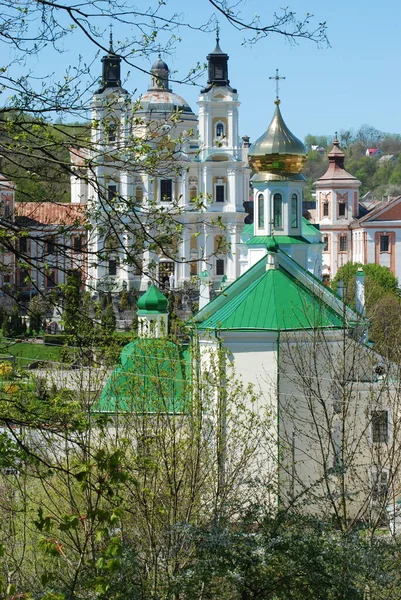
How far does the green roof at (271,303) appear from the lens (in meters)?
16.0

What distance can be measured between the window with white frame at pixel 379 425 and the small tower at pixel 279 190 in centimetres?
692

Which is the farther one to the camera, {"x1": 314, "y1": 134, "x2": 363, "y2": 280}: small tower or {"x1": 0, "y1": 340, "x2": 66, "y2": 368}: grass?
{"x1": 314, "y1": 134, "x2": 363, "y2": 280}: small tower

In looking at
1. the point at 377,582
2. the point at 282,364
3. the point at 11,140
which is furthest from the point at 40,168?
the point at 282,364

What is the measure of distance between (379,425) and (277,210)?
863 centimetres

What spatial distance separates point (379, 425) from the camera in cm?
1199

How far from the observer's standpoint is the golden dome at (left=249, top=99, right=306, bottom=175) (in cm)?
2058

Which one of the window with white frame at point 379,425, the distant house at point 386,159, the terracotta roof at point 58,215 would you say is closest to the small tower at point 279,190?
the window with white frame at point 379,425

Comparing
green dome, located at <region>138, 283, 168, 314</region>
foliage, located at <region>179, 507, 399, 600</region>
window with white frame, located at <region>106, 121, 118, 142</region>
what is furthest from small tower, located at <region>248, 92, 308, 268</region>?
window with white frame, located at <region>106, 121, 118, 142</region>

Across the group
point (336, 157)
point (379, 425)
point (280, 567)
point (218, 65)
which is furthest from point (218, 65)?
point (280, 567)

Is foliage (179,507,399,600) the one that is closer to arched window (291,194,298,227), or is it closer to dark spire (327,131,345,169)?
arched window (291,194,298,227)

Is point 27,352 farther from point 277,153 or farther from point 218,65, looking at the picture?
point 218,65

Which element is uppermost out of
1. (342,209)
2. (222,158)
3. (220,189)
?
(222,158)

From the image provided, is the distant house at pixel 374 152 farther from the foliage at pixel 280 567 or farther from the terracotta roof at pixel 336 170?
the foliage at pixel 280 567

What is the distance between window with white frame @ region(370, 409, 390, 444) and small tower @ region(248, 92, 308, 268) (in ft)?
22.7
